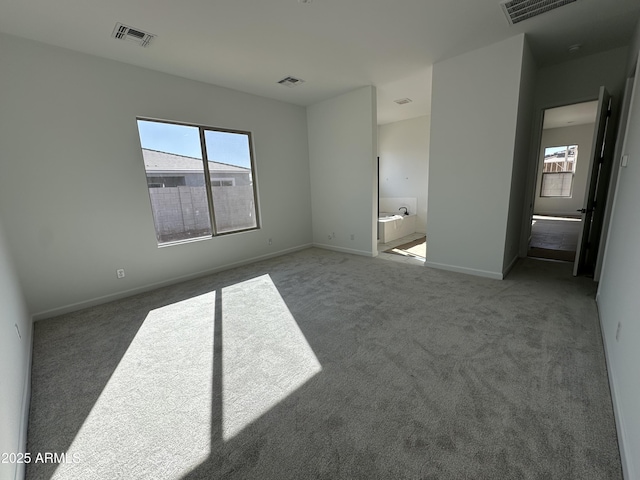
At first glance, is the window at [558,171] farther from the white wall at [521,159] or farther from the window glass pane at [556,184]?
the white wall at [521,159]

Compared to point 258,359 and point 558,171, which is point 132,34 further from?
point 558,171

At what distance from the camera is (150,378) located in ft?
6.28

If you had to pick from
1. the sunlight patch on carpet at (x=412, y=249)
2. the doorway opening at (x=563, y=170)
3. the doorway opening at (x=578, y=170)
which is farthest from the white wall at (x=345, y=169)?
the doorway opening at (x=563, y=170)

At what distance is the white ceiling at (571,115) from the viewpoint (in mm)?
6070

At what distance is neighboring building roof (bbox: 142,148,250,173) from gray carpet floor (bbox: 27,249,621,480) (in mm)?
1797

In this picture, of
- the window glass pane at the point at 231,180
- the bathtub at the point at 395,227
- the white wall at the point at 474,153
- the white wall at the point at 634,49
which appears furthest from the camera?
the bathtub at the point at 395,227

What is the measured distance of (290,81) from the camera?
388 centimetres

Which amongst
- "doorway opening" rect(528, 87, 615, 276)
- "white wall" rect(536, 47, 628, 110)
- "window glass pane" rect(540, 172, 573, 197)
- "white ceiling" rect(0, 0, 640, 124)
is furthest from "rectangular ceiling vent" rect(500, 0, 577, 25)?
"window glass pane" rect(540, 172, 573, 197)

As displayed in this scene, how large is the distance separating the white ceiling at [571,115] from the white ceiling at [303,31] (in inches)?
145

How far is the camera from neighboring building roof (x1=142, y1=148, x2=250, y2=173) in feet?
11.4

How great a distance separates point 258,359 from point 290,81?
3.72 m

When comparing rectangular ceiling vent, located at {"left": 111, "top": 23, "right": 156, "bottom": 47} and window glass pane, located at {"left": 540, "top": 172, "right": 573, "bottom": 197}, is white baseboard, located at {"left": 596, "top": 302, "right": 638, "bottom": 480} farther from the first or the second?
window glass pane, located at {"left": 540, "top": 172, "right": 573, "bottom": 197}

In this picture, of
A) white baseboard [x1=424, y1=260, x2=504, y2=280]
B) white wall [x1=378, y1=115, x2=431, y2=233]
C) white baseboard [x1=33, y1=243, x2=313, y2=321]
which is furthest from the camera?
white wall [x1=378, y1=115, x2=431, y2=233]

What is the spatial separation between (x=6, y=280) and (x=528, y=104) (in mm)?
5774
